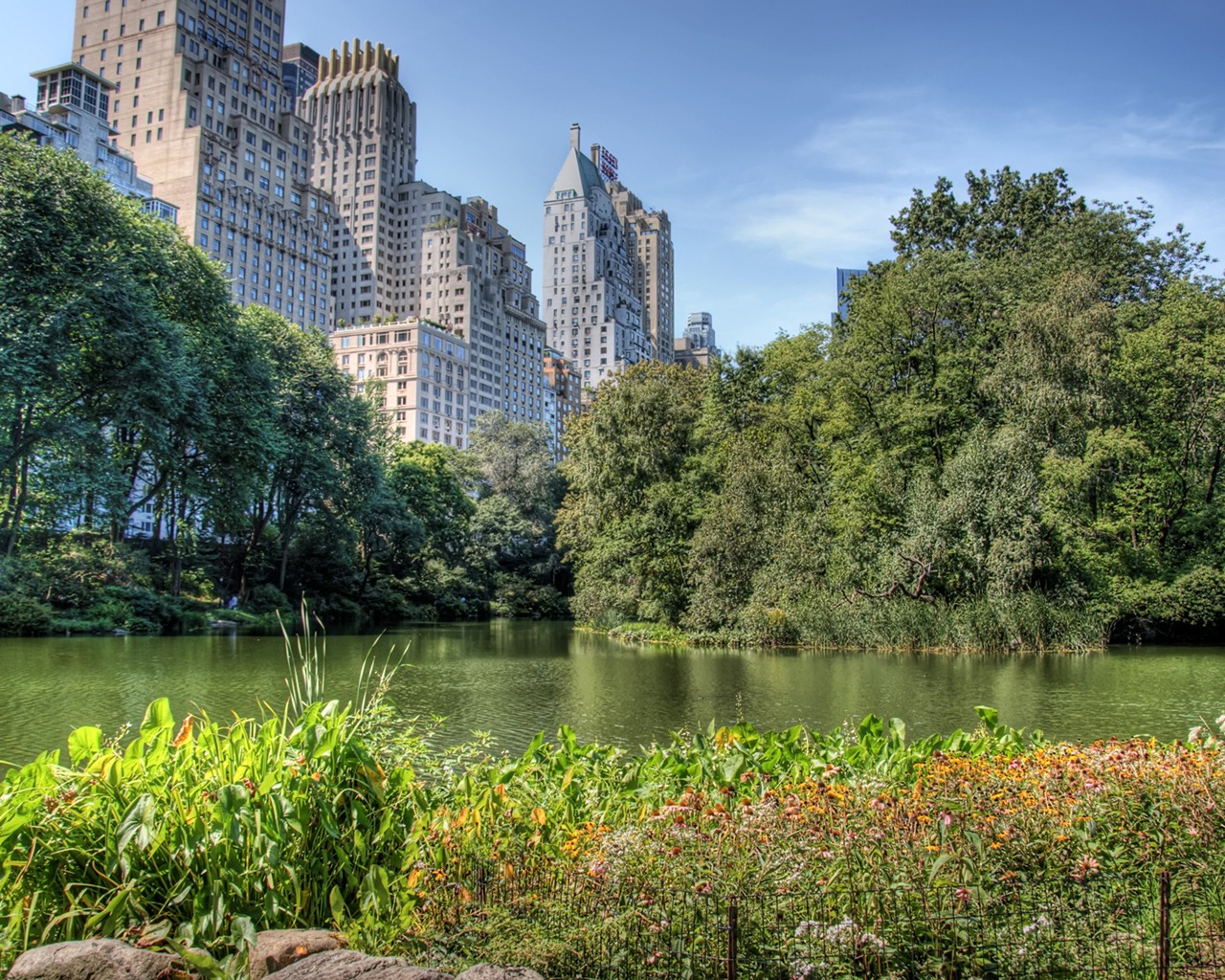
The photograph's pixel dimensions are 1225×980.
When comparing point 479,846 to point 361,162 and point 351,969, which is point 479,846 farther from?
point 361,162

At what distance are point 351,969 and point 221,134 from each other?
136 metres

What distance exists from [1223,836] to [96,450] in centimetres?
3477

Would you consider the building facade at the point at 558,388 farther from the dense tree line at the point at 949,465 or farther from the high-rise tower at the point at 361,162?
the dense tree line at the point at 949,465

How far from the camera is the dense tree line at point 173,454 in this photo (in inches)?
1180

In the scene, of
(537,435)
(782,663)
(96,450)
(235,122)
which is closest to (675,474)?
(782,663)

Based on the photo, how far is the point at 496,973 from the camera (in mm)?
3156

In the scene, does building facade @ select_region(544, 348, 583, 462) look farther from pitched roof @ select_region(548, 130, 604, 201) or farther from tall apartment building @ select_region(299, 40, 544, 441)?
pitched roof @ select_region(548, 130, 604, 201)

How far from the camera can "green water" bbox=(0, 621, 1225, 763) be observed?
14234 millimetres

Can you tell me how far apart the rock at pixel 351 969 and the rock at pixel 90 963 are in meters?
0.58

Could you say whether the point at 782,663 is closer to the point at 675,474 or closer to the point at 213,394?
the point at 675,474

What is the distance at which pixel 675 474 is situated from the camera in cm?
4044

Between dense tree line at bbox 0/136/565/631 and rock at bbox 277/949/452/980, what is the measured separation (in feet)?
100

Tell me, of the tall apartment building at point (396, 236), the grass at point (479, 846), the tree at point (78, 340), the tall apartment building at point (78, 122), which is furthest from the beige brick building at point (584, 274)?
the grass at point (479, 846)

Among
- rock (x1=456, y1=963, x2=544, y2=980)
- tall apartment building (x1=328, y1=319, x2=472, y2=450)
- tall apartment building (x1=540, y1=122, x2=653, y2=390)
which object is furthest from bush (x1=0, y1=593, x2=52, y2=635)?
tall apartment building (x1=540, y1=122, x2=653, y2=390)
